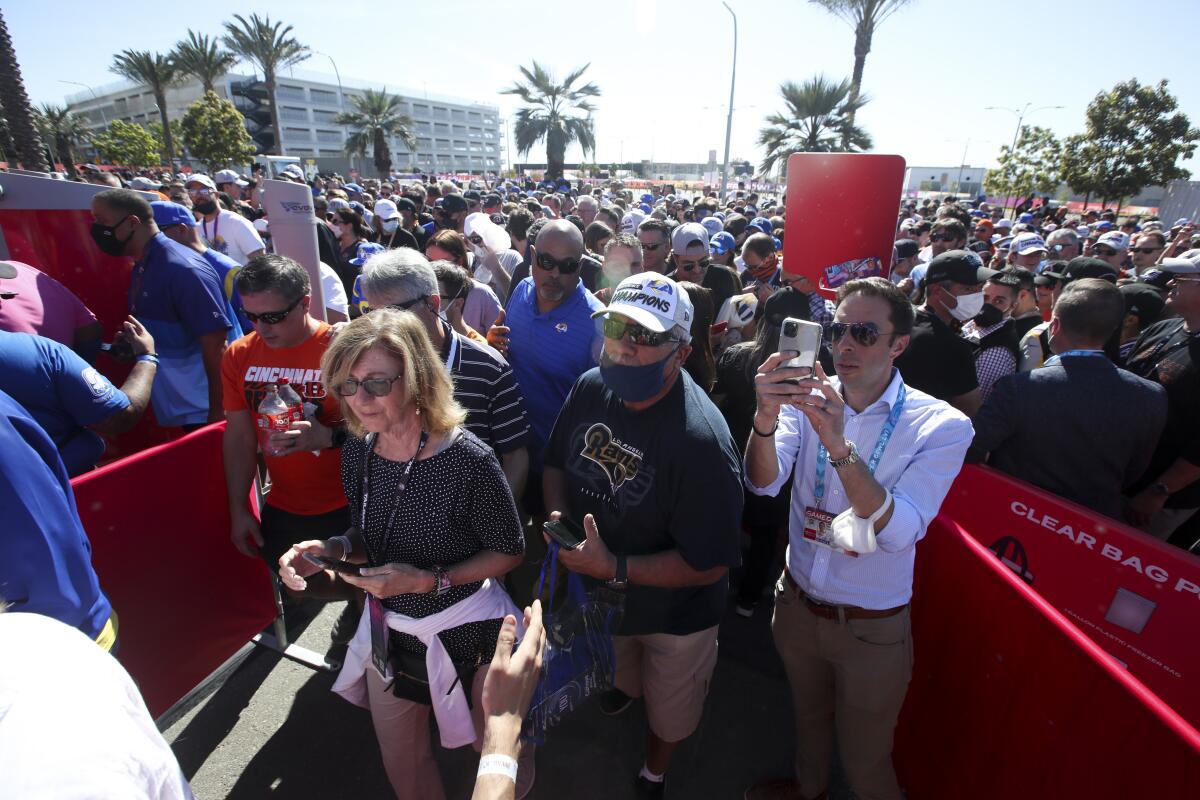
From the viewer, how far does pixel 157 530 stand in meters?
2.77

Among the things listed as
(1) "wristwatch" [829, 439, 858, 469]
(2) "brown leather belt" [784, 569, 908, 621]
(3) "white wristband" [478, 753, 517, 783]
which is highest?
(1) "wristwatch" [829, 439, 858, 469]

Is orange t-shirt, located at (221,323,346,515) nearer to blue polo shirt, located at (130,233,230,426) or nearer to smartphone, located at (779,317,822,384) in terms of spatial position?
blue polo shirt, located at (130,233,230,426)

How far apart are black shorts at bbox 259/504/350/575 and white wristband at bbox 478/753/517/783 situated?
77.0 inches

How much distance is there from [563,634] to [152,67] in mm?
56461

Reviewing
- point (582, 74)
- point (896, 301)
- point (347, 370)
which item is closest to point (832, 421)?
point (896, 301)

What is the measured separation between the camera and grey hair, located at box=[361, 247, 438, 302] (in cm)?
274

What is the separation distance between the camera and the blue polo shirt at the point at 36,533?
163 cm

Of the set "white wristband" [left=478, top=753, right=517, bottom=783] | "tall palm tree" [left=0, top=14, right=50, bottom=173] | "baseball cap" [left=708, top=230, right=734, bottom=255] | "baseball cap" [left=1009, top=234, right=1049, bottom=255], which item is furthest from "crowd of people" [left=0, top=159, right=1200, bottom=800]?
"tall palm tree" [left=0, top=14, right=50, bottom=173]

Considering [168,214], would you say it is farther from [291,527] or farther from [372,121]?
[372,121]

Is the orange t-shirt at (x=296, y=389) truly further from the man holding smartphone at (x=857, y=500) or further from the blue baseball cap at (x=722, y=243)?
the blue baseball cap at (x=722, y=243)

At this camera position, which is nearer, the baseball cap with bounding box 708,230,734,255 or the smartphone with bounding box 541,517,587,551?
the smartphone with bounding box 541,517,587,551

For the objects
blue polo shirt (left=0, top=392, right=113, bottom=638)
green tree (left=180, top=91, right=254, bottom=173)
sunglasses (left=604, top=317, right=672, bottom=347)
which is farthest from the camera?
green tree (left=180, top=91, right=254, bottom=173)

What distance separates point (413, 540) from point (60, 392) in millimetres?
1639

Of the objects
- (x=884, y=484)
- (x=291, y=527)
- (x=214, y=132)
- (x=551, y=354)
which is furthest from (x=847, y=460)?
(x=214, y=132)
